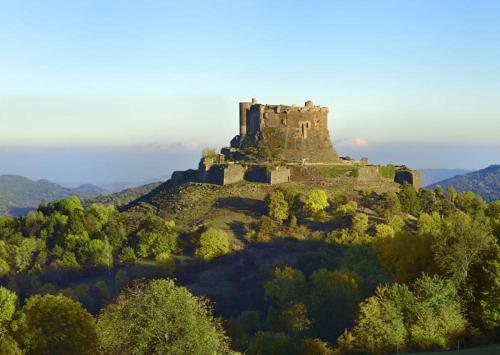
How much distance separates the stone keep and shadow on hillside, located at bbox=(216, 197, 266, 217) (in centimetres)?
1197

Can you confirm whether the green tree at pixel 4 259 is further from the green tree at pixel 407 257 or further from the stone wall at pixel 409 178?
the stone wall at pixel 409 178

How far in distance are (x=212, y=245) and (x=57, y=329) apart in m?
24.3

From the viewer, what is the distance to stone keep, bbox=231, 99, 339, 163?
2970 inches

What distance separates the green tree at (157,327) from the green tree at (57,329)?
20.1ft

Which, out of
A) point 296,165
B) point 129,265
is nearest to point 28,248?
point 129,265

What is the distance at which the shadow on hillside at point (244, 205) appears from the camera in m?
62.3

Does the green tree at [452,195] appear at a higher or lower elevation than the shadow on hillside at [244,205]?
higher

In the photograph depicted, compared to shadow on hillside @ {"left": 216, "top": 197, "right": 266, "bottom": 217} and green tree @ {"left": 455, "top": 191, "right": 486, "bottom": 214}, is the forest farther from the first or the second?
shadow on hillside @ {"left": 216, "top": 197, "right": 266, "bottom": 217}

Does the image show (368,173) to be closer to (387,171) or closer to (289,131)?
(387,171)

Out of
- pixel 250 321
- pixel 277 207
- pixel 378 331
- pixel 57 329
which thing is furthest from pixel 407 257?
pixel 277 207

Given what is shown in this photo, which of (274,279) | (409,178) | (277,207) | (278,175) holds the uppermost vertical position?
(278,175)

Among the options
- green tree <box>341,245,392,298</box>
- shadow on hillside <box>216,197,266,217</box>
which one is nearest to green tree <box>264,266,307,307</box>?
green tree <box>341,245,392,298</box>

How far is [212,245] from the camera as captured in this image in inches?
2119

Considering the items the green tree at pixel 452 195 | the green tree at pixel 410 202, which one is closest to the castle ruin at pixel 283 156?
the green tree at pixel 452 195
